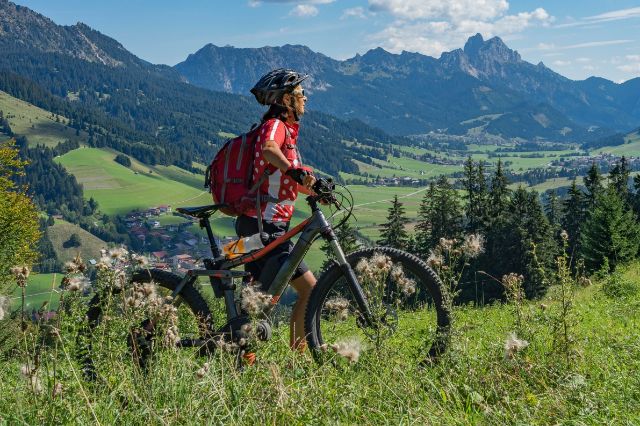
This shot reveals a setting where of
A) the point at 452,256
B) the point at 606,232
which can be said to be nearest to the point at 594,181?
the point at 606,232

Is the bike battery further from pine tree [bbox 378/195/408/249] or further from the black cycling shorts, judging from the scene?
pine tree [bbox 378/195/408/249]

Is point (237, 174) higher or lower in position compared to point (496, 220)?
higher

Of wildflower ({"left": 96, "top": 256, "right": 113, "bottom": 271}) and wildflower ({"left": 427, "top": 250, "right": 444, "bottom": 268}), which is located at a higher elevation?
wildflower ({"left": 96, "top": 256, "right": 113, "bottom": 271})

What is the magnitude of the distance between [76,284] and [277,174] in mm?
2367

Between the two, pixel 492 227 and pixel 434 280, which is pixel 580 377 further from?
pixel 492 227

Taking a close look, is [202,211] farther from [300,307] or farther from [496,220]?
[496,220]

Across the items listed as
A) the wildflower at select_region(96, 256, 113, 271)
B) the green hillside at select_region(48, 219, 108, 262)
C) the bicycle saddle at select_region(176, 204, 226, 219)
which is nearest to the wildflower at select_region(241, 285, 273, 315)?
the wildflower at select_region(96, 256, 113, 271)

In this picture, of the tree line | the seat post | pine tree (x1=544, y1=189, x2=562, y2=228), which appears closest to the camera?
the seat post

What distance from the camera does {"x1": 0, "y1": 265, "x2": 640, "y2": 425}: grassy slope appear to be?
3.14 m

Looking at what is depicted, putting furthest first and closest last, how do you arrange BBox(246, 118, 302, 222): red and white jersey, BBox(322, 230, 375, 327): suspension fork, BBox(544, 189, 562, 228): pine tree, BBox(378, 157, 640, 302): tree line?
BBox(544, 189, 562, 228): pine tree < BBox(378, 157, 640, 302): tree line < BBox(246, 118, 302, 222): red and white jersey < BBox(322, 230, 375, 327): suspension fork

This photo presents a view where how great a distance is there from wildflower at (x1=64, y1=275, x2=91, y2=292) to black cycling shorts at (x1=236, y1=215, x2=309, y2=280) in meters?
2.12

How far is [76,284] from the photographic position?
3.67m

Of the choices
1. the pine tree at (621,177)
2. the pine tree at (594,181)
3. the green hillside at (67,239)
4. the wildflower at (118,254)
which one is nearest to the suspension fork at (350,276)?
the wildflower at (118,254)

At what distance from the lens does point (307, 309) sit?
5414mm
